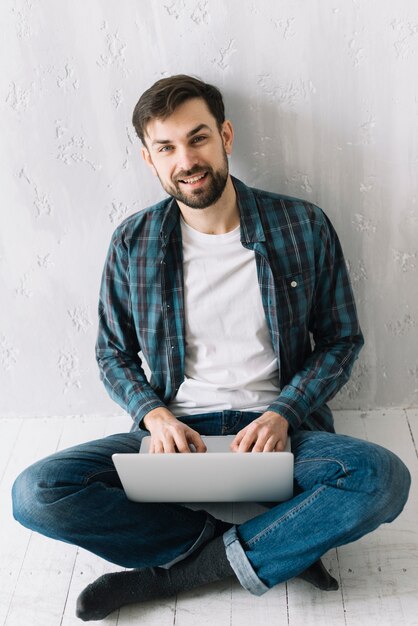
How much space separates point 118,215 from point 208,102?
389 mm

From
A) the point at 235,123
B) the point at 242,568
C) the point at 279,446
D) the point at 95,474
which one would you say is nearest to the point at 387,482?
the point at 279,446

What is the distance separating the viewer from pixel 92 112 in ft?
5.78

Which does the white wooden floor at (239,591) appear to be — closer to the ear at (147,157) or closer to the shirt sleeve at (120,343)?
the shirt sleeve at (120,343)

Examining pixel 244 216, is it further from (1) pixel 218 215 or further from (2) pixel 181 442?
(2) pixel 181 442

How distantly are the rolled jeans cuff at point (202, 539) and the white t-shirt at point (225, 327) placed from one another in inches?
9.5

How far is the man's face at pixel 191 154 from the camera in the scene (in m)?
1.60

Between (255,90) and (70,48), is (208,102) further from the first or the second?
(70,48)

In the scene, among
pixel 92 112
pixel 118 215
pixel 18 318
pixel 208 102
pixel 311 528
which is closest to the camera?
pixel 311 528

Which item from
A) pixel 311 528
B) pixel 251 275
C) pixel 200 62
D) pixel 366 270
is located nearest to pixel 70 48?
pixel 200 62

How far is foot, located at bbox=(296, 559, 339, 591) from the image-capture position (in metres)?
1.59

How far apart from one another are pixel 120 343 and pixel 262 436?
45cm

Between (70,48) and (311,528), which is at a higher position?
(70,48)

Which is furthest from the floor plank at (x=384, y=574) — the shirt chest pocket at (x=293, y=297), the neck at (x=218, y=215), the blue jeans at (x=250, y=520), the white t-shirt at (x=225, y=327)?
the neck at (x=218, y=215)

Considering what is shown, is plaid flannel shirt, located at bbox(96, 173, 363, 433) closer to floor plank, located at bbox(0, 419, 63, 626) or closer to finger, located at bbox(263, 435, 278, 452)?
finger, located at bbox(263, 435, 278, 452)
